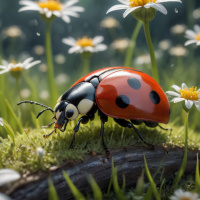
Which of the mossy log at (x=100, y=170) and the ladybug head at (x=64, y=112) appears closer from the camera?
the mossy log at (x=100, y=170)

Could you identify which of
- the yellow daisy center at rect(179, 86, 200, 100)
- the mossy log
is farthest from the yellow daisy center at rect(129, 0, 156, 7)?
the mossy log

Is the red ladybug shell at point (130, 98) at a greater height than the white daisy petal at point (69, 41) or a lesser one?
lesser

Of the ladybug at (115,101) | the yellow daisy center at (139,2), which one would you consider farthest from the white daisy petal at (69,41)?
the ladybug at (115,101)

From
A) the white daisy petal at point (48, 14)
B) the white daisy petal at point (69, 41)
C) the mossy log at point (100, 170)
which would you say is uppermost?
the white daisy petal at point (48, 14)

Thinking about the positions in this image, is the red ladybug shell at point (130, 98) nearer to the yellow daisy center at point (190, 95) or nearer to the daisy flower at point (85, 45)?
the yellow daisy center at point (190, 95)

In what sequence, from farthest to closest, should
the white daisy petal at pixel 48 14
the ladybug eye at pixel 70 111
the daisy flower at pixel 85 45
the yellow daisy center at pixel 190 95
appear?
the daisy flower at pixel 85 45, the white daisy petal at pixel 48 14, the yellow daisy center at pixel 190 95, the ladybug eye at pixel 70 111

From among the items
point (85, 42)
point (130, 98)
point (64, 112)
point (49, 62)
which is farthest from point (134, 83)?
point (85, 42)

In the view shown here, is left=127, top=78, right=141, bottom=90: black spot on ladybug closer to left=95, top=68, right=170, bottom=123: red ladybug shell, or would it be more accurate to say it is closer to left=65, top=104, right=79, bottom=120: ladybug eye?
left=95, top=68, right=170, bottom=123: red ladybug shell
